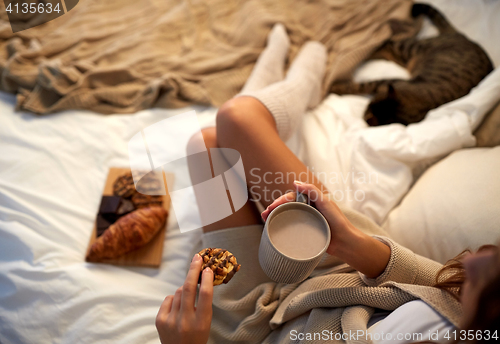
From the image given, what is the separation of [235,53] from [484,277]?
0.91 metres

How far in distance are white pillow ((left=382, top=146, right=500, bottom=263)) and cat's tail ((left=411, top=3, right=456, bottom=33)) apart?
0.65 meters

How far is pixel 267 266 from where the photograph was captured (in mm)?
367

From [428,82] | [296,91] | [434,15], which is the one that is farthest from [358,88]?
[434,15]

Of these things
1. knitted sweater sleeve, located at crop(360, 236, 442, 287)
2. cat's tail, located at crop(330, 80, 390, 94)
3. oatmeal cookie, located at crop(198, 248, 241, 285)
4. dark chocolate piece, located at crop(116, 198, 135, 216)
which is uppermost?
oatmeal cookie, located at crop(198, 248, 241, 285)

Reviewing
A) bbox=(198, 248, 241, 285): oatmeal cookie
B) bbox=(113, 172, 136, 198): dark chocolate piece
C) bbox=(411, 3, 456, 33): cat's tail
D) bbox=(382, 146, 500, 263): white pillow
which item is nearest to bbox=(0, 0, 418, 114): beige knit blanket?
bbox=(411, 3, 456, 33): cat's tail

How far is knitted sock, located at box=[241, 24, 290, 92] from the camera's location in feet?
2.92

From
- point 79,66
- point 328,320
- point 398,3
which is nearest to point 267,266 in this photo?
point 328,320

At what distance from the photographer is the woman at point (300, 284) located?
0.37m

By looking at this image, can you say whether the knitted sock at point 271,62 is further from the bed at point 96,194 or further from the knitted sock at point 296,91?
the bed at point 96,194

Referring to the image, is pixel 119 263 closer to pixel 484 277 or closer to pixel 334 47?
pixel 484 277

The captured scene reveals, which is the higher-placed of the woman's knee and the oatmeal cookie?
the woman's knee

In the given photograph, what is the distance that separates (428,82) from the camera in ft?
3.10

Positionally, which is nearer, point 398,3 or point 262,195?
point 262,195

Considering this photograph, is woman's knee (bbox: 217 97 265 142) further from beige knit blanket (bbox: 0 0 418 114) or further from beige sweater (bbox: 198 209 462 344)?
beige knit blanket (bbox: 0 0 418 114)
